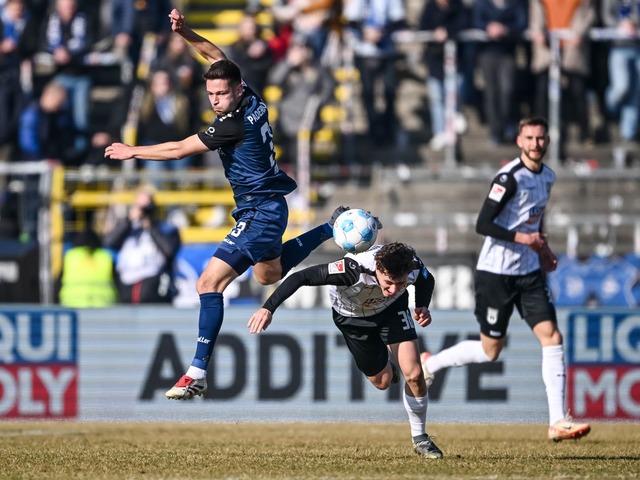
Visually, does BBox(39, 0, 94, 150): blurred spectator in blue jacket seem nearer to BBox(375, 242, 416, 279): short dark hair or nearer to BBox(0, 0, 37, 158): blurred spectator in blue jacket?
BBox(0, 0, 37, 158): blurred spectator in blue jacket

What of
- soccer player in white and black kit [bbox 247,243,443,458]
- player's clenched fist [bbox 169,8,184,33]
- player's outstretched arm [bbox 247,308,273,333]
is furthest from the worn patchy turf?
player's clenched fist [bbox 169,8,184,33]

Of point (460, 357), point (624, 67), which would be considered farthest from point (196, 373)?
point (624, 67)

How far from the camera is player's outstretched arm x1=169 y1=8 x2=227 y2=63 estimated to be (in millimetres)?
10258

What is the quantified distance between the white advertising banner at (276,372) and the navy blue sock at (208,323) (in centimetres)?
377

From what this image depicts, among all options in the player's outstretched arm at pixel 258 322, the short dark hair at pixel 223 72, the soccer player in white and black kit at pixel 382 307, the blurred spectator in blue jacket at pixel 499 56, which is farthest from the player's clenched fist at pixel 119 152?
the blurred spectator in blue jacket at pixel 499 56

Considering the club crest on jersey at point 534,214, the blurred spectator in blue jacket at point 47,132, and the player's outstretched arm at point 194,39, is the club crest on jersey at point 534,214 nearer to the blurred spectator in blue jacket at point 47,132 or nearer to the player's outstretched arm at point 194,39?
the player's outstretched arm at point 194,39

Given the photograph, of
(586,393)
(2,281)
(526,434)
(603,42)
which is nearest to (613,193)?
(603,42)

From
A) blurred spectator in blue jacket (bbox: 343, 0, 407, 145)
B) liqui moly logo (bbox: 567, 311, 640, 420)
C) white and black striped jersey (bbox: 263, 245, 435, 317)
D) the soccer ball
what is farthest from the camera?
blurred spectator in blue jacket (bbox: 343, 0, 407, 145)

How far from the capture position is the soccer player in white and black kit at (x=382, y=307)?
896 centimetres

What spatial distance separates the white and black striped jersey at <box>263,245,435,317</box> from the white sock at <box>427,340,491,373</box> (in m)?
2.04

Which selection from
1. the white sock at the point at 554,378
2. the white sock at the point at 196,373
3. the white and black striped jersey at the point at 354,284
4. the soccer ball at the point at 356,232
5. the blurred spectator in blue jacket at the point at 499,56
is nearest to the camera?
the white and black striped jersey at the point at 354,284

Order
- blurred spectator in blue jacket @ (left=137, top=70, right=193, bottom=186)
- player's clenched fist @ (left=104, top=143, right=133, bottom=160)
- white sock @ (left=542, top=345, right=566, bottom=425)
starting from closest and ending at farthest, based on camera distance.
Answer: player's clenched fist @ (left=104, top=143, right=133, bottom=160)
white sock @ (left=542, top=345, right=566, bottom=425)
blurred spectator in blue jacket @ (left=137, top=70, right=193, bottom=186)

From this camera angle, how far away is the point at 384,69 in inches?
745

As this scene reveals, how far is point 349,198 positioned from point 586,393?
5.71 m
